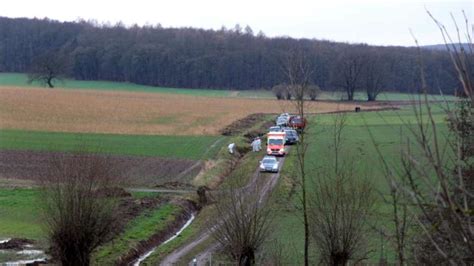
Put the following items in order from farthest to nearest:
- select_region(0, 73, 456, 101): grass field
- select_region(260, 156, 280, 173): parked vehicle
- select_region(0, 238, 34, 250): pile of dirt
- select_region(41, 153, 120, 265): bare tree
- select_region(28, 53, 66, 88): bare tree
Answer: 1. select_region(0, 73, 456, 101): grass field
2. select_region(28, 53, 66, 88): bare tree
3. select_region(260, 156, 280, 173): parked vehicle
4. select_region(0, 238, 34, 250): pile of dirt
5. select_region(41, 153, 120, 265): bare tree

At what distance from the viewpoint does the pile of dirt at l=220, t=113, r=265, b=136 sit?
230 feet

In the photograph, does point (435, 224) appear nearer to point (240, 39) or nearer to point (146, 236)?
point (146, 236)

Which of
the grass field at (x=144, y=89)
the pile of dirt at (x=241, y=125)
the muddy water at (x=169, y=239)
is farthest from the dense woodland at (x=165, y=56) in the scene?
the muddy water at (x=169, y=239)

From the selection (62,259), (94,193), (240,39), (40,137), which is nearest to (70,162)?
(94,193)

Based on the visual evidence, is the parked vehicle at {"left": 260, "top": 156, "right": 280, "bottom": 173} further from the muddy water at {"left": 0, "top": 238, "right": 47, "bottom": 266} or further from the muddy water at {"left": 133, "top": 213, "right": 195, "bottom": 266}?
the muddy water at {"left": 0, "top": 238, "right": 47, "bottom": 266}

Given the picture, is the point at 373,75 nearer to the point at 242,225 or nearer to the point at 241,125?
the point at 241,125

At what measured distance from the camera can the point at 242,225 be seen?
2094cm

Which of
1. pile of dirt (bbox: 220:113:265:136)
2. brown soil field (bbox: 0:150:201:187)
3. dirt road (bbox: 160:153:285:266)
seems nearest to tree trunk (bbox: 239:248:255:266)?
dirt road (bbox: 160:153:285:266)

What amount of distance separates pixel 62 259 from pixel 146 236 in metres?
7.41

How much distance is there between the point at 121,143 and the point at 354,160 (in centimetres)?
2406

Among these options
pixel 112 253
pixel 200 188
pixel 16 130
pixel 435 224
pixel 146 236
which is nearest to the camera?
pixel 435 224

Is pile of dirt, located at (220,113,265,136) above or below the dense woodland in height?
below

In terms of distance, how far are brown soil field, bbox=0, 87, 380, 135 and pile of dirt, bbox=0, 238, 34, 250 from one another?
3246 cm

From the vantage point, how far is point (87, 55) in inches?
6093
